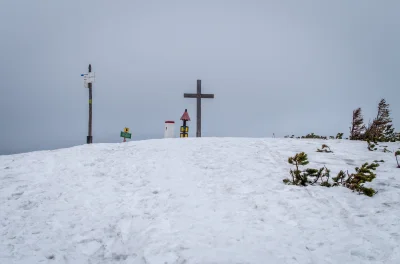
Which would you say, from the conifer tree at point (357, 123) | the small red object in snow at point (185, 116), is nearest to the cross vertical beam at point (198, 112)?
the small red object in snow at point (185, 116)

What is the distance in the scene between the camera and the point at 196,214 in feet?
15.1

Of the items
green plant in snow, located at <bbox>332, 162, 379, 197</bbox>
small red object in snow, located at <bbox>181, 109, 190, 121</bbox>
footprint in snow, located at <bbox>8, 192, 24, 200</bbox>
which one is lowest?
footprint in snow, located at <bbox>8, 192, 24, 200</bbox>

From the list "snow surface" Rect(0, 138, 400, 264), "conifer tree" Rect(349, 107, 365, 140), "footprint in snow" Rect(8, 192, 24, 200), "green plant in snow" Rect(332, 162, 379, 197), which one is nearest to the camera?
"snow surface" Rect(0, 138, 400, 264)

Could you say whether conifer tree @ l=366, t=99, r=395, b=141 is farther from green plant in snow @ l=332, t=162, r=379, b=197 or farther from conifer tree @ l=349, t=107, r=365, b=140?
green plant in snow @ l=332, t=162, r=379, b=197

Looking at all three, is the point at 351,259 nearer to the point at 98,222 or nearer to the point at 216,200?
the point at 216,200

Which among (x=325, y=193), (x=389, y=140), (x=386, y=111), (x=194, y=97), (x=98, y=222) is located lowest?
(x=98, y=222)

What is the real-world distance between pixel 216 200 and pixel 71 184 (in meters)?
4.15

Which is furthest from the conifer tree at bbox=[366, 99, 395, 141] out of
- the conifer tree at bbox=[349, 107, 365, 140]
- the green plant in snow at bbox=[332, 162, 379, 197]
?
the green plant in snow at bbox=[332, 162, 379, 197]

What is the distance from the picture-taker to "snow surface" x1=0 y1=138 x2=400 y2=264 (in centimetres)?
343

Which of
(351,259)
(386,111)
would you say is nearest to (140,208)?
(351,259)

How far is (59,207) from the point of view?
542 centimetres

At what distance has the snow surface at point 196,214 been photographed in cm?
343

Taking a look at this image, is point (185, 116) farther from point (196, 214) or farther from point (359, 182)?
point (359, 182)

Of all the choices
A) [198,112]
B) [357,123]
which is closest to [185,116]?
[198,112]
